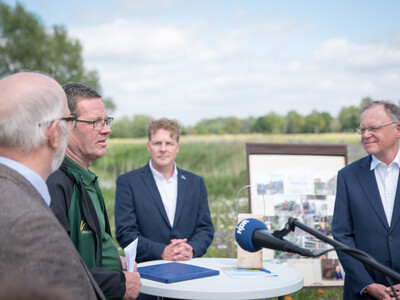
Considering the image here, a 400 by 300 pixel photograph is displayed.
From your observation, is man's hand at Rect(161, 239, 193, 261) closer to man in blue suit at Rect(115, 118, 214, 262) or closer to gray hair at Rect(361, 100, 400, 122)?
man in blue suit at Rect(115, 118, 214, 262)

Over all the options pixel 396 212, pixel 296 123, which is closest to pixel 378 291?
pixel 396 212

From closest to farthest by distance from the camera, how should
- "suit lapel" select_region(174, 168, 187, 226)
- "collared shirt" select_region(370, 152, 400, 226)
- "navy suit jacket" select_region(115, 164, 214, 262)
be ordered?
A: "collared shirt" select_region(370, 152, 400, 226) → "navy suit jacket" select_region(115, 164, 214, 262) → "suit lapel" select_region(174, 168, 187, 226)

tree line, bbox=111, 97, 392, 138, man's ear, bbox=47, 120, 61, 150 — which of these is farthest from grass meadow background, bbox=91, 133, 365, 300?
man's ear, bbox=47, 120, 61, 150

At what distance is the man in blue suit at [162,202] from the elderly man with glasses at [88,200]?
1.06 m

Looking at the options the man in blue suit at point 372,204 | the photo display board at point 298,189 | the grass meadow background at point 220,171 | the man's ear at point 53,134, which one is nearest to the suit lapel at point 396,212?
the man in blue suit at point 372,204

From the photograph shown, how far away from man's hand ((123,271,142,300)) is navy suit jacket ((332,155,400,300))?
5.73ft

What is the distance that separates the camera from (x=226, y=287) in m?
2.79

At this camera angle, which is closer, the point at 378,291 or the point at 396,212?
the point at 378,291

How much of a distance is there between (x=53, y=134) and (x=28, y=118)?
0.38 feet

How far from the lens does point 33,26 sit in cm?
3169

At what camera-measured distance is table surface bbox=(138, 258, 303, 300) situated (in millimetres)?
2707

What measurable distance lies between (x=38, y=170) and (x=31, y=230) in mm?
332

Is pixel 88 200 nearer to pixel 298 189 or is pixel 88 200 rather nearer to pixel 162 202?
pixel 162 202

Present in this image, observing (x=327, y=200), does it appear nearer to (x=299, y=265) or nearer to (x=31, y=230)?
(x=299, y=265)
